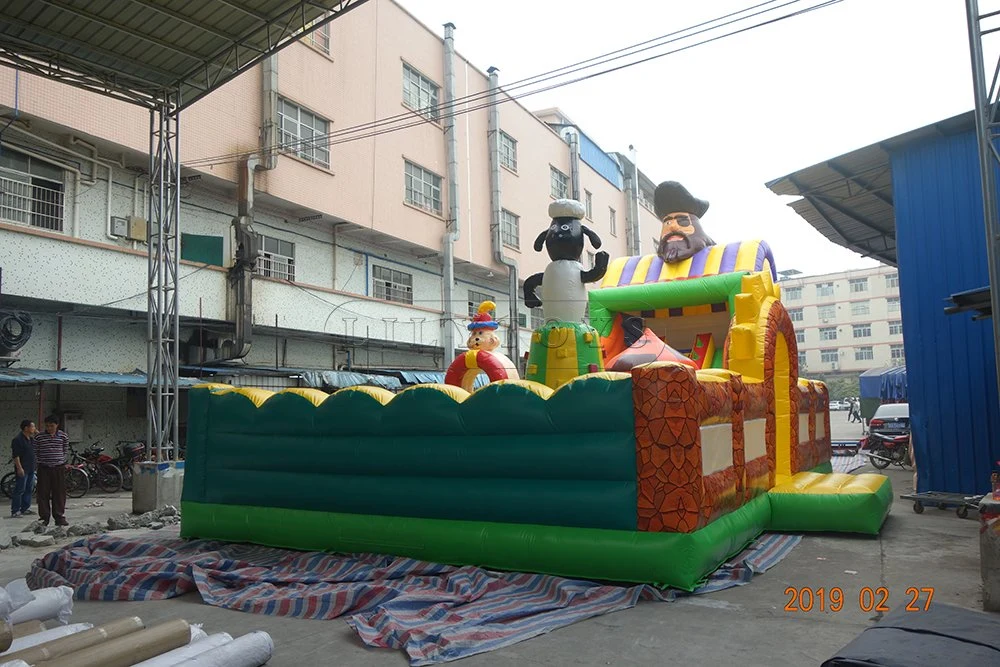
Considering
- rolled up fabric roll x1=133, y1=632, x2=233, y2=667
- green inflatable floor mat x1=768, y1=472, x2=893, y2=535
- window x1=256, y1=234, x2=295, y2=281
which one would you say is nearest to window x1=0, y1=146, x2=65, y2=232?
window x1=256, y1=234, x2=295, y2=281

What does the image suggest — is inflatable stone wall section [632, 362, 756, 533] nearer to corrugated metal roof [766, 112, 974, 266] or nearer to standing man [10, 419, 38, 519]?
corrugated metal roof [766, 112, 974, 266]

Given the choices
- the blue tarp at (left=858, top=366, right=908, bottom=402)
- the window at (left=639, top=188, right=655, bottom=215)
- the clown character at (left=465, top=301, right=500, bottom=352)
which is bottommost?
the blue tarp at (left=858, top=366, right=908, bottom=402)

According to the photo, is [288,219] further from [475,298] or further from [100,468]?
[475,298]

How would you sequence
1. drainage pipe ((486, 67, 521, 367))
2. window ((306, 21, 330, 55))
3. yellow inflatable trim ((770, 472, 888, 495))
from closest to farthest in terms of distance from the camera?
yellow inflatable trim ((770, 472, 888, 495)) → window ((306, 21, 330, 55)) → drainage pipe ((486, 67, 521, 367))

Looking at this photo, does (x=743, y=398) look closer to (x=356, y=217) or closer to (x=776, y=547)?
(x=776, y=547)

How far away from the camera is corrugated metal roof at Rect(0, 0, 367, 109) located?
8.56m

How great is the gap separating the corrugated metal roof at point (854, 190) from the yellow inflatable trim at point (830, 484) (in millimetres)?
4160

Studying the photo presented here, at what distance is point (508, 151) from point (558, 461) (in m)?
19.9

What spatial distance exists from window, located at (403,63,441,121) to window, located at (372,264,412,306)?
13.8ft

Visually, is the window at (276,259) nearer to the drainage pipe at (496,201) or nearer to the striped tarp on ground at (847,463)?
the drainage pipe at (496,201)

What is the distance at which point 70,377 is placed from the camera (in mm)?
11203

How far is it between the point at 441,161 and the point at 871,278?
44015 millimetres

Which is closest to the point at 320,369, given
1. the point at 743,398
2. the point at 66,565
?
the point at 66,565

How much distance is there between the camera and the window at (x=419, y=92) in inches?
768
